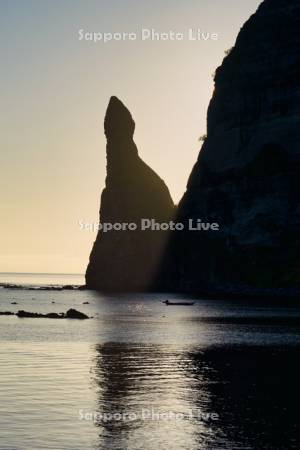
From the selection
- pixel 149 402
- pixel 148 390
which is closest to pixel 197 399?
pixel 149 402

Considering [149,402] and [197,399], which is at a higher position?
[149,402]

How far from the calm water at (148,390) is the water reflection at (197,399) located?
61 millimetres

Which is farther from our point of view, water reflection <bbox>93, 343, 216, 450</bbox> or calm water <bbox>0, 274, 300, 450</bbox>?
calm water <bbox>0, 274, 300, 450</bbox>

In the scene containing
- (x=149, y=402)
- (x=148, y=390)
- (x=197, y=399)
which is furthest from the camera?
(x=148, y=390)

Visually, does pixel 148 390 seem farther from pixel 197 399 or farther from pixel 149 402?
pixel 197 399

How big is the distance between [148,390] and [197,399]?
4340 mm

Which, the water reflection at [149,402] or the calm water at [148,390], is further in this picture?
the calm water at [148,390]

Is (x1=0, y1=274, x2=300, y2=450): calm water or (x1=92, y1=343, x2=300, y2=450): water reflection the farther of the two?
(x1=0, y1=274, x2=300, y2=450): calm water

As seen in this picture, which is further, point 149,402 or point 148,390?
point 148,390

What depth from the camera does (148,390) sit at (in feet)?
153

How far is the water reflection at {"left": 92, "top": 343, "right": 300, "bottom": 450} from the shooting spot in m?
33.5

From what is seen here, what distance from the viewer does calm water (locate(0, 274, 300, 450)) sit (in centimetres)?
3362

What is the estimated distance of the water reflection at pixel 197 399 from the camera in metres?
33.5

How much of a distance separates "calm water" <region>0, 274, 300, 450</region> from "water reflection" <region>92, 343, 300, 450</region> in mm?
61
